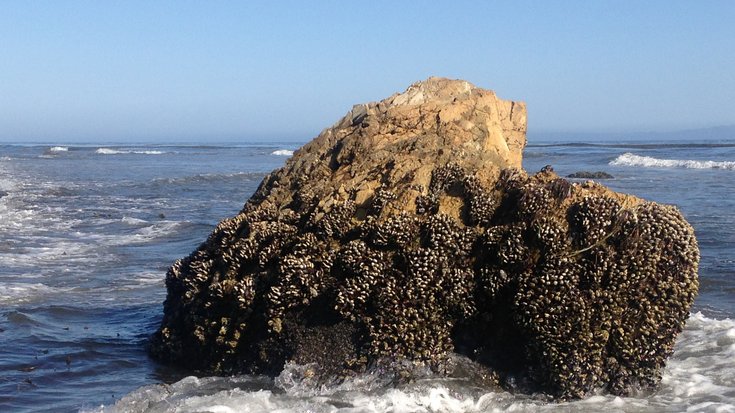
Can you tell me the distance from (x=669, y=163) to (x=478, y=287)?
37.5m

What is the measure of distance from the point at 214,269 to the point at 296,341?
131 centimetres

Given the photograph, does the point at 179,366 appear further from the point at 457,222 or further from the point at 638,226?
the point at 638,226

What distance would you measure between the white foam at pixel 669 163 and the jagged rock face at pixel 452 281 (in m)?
30.4

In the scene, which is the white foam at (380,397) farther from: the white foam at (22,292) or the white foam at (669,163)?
the white foam at (669,163)

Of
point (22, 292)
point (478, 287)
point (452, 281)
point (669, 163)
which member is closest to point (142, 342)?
point (22, 292)

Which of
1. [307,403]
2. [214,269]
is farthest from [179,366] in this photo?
[307,403]

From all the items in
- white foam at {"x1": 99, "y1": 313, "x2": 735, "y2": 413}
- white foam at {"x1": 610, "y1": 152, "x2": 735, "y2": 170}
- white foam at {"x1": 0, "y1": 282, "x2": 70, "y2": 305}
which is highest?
white foam at {"x1": 610, "y1": 152, "x2": 735, "y2": 170}

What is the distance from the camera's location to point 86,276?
1145 cm

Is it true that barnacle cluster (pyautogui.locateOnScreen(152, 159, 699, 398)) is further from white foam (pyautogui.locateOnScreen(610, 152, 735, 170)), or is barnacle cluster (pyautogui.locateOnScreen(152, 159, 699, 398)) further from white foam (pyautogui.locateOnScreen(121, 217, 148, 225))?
white foam (pyautogui.locateOnScreen(610, 152, 735, 170))

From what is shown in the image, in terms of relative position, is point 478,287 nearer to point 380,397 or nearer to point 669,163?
point 380,397

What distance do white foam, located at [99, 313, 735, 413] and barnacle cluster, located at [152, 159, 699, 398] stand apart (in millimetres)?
163

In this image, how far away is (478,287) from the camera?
6.46 meters

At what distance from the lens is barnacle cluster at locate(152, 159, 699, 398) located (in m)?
6.10

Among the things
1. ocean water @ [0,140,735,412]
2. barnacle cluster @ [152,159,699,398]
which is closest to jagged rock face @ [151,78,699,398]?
barnacle cluster @ [152,159,699,398]
